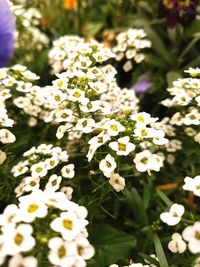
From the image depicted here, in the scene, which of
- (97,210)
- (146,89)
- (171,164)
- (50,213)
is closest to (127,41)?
(146,89)

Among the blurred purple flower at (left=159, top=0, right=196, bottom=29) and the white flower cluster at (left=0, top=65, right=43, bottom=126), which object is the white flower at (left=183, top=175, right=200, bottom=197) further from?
the blurred purple flower at (left=159, top=0, right=196, bottom=29)

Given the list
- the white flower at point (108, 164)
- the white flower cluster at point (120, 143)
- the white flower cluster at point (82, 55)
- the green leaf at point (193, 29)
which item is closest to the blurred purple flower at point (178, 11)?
the green leaf at point (193, 29)

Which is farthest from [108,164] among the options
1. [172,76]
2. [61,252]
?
[172,76]

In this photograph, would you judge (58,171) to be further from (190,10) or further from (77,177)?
(190,10)

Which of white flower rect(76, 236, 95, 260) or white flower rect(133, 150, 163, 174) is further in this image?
white flower rect(133, 150, 163, 174)

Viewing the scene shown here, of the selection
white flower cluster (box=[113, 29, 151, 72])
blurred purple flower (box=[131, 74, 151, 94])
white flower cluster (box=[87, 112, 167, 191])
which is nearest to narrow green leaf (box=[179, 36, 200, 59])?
blurred purple flower (box=[131, 74, 151, 94])

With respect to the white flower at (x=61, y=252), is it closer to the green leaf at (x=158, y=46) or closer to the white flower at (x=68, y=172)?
the white flower at (x=68, y=172)
